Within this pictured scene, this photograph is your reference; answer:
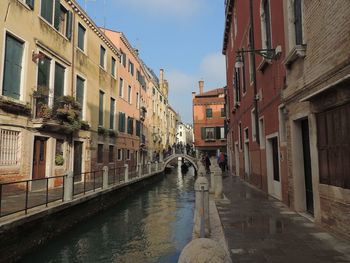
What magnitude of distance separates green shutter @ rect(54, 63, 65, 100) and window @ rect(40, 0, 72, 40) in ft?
6.02

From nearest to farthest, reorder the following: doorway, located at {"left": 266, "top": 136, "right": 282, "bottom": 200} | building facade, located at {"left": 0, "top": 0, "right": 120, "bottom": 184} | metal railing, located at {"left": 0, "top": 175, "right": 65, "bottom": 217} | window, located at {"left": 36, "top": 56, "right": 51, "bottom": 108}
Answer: metal railing, located at {"left": 0, "top": 175, "right": 65, "bottom": 217} → doorway, located at {"left": 266, "top": 136, "right": 282, "bottom": 200} → building facade, located at {"left": 0, "top": 0, "right": 120, "bottom": 184} → window, located at {"left": 36, "top": 56, "right": 51, "bottom": 108}

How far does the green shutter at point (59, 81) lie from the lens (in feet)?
49.9

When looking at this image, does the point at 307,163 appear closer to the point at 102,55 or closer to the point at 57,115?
the point at 57,115

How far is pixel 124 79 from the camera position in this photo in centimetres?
2697

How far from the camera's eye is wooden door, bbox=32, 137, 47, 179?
13.4m

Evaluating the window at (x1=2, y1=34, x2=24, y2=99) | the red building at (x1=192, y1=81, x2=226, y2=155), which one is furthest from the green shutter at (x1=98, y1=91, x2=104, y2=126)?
the red building at (x1=192, y1=81, x2=226, y2=155)

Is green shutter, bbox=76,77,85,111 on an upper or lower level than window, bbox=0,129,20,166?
upper

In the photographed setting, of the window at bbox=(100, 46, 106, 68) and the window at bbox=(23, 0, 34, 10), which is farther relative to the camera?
the window at bbox=(100, 46, 106, 68)

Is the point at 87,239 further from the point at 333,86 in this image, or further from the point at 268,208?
the point at 333,86

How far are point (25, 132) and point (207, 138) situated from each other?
107 ft

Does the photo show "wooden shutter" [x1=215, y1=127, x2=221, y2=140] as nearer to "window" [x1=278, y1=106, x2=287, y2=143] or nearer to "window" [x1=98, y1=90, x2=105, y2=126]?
"window" [x1=98, y1=90, x2=105, y2=126]

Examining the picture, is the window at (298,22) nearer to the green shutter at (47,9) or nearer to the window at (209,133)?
the green shutter at (47,9)

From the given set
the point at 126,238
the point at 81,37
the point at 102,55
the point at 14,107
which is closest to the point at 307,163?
the point at 126,238

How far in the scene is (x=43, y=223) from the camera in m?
8.55
